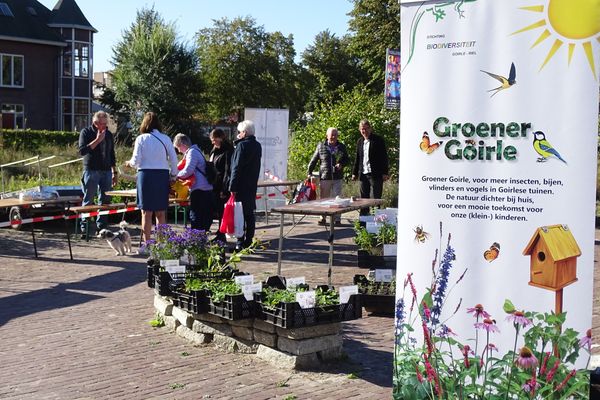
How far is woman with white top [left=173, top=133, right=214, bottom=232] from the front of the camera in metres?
11.2

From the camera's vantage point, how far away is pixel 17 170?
928 inches

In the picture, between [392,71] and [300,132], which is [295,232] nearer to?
[392,71]

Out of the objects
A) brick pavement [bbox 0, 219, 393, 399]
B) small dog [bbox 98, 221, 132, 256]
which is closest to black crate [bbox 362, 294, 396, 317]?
brick pavement [bbox 0, 219, 393, 399]

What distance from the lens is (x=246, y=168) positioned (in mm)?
10852

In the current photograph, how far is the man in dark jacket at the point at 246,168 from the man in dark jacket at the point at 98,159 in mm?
3089

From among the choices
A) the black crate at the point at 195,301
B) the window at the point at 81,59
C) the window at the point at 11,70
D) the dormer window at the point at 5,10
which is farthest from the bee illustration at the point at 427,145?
the window at the point at 81,59

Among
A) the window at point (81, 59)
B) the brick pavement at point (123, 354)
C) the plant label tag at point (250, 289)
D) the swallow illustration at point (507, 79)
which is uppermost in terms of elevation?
the window at point (81, 59)

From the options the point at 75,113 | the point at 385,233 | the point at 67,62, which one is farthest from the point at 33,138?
the point at 385,233

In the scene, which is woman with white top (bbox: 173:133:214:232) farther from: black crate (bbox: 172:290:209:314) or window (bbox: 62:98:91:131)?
window (bbox: 62:98:91:131)

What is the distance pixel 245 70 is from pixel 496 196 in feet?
195

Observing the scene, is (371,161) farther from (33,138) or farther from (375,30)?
(375,30)

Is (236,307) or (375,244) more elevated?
(375,244)

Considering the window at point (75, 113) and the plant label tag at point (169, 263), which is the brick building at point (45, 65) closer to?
the window at point (75, 113)

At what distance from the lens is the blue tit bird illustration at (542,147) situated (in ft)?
12.6
